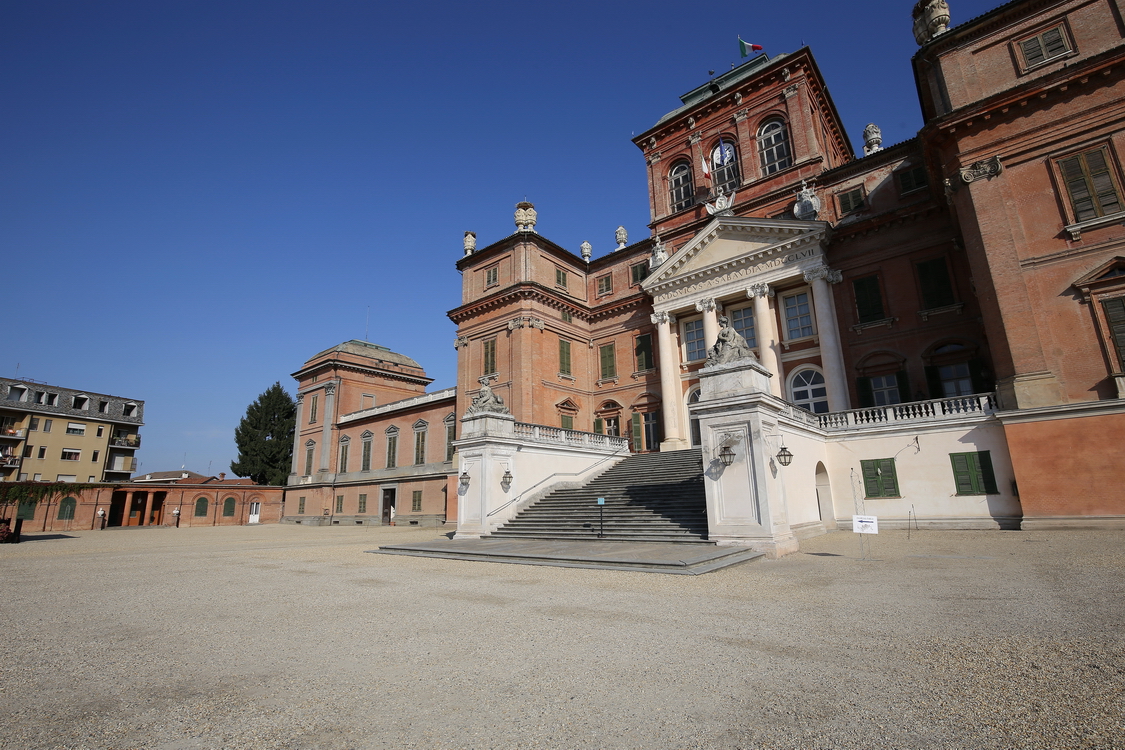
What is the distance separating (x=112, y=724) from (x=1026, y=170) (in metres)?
24.3

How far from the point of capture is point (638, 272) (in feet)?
104

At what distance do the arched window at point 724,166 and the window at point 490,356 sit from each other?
49.1ft

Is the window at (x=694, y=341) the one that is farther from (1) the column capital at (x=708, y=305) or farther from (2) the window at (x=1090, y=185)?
(2) the window at (x=1090, y=185)

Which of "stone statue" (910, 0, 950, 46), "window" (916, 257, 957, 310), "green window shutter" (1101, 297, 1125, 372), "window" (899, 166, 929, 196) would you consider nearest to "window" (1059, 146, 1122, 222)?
"green window shutter" (1101, 297, 1125, 372)

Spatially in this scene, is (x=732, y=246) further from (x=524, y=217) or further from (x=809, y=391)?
(x=524, y=217)

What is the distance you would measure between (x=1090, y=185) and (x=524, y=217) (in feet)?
77.6

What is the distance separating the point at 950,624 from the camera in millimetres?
5938

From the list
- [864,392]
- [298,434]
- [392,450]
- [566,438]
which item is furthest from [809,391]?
[298,434]

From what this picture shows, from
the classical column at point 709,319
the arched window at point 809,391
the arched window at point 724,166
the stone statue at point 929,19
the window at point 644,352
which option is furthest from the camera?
the window at point 644,352

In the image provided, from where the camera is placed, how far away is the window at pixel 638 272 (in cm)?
3123

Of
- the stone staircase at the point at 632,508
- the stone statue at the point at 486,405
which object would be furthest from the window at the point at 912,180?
the stone statue at the point at 486,405

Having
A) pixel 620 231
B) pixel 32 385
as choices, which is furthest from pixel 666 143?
pixel 32 385

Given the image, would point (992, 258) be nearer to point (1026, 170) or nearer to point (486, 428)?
point (1026, 170)

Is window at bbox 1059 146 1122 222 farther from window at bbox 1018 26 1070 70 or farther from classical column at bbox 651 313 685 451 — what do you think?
classical column at bbox 651 313 685 451
